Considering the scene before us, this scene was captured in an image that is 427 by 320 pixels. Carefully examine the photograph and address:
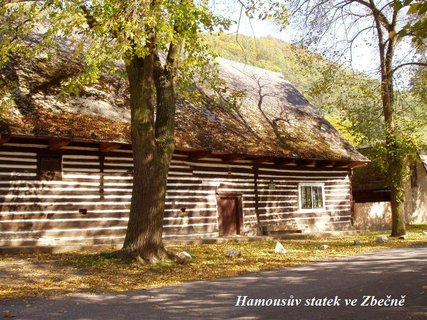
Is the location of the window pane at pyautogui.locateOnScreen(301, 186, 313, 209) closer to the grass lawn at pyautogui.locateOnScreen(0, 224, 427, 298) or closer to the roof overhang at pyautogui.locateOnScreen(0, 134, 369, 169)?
the roof overhang at pyautogui.locateOnScreen(0, 134, 369, 169)

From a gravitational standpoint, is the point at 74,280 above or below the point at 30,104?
below

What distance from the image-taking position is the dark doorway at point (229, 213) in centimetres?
1984

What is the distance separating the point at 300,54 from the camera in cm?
2348

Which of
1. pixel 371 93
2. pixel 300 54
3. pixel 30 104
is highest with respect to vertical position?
pixel 300 54

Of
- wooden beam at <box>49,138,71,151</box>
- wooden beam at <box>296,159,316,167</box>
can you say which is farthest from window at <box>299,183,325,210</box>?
wooden beam at <box>49,138,71,151</box>

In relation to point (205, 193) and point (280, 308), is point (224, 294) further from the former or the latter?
point (205, 193)

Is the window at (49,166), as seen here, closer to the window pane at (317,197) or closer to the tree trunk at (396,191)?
the window pane at (317,197)

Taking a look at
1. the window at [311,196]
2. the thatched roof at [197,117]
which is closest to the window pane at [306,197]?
the window at [311,196]

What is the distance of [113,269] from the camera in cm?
1055

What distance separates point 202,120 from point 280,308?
13450 mm

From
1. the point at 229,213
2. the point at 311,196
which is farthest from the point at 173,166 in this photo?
the point at 311,196

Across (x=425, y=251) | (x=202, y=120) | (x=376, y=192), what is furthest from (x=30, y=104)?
(x=376, y=192)

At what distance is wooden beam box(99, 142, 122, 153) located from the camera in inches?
615

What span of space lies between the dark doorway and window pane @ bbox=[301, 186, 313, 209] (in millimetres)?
3968
